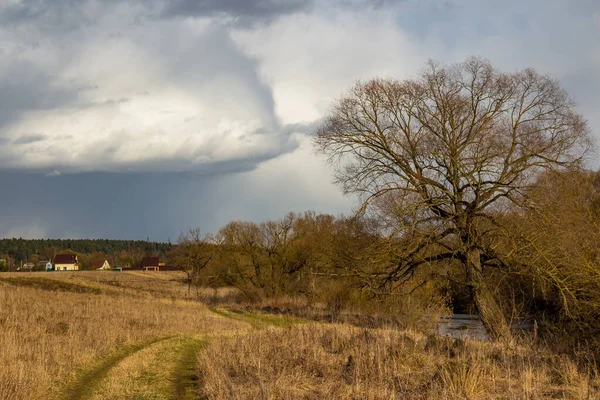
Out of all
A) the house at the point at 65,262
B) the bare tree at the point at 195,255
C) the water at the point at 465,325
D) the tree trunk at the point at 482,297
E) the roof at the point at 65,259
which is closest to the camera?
the tree trunk at the point at 482,297

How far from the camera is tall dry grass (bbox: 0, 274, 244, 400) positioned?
10.9 meters

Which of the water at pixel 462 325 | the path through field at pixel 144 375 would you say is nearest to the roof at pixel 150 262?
the water at pixel 462 325

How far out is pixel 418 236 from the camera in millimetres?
17609

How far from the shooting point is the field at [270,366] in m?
9.60

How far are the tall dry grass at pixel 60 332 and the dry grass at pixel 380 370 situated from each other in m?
2.98

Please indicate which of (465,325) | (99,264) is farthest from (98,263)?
(465,325)

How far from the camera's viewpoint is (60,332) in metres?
17.4

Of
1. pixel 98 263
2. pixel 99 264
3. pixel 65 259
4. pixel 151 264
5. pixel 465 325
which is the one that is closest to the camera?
pixel 465 325

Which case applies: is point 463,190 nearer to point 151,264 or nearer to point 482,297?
point 482,297

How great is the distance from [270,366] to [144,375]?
118 inches

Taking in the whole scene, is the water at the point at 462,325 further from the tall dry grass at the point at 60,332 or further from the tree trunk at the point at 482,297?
the tall dry grass at the point at 60,332

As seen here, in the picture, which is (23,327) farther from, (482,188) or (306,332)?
(482,188)

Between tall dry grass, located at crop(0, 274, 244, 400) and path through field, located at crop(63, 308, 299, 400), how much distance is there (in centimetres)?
38

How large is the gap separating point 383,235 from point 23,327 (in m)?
11.5
